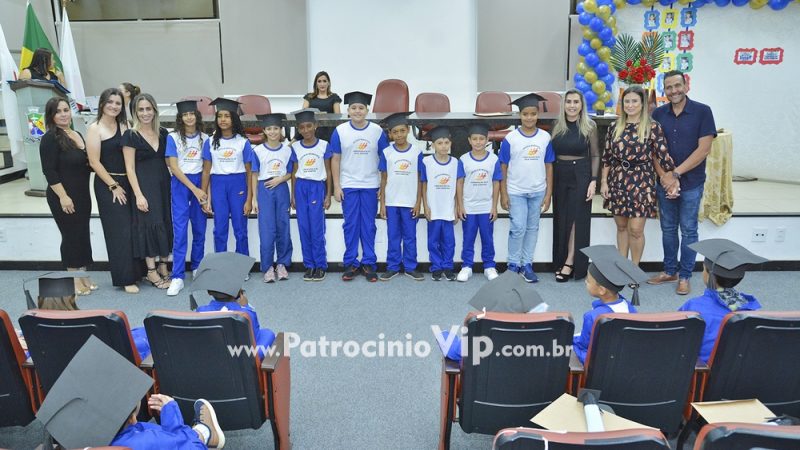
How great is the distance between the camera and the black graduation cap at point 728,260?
111 inches

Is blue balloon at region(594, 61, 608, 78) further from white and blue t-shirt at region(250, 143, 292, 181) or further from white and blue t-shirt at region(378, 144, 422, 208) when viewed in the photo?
white and blue t-shirt at region(250, 143, 292, 181)

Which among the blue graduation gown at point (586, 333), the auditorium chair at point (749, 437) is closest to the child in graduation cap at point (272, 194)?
the blue graduation gown at point (586, 333)

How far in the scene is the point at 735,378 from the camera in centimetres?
249

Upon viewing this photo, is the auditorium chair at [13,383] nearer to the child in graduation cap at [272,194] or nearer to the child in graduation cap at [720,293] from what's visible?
the child in graduation cap at [272,194]

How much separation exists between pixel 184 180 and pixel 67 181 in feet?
2.72

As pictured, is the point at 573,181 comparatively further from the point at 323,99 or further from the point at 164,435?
the point at 164,435

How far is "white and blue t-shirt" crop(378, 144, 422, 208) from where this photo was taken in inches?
196

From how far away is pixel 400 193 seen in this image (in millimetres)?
5004

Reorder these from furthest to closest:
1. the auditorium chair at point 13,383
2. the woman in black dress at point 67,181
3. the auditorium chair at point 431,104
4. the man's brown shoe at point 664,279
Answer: the auditorium chair at point 431,104 < the man's brown shoe at point 664,279 < the woman in black dress at point 67,181 < the auditorium chair at point 13,383

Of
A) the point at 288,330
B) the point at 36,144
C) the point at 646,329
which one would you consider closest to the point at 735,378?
the point at 646,329

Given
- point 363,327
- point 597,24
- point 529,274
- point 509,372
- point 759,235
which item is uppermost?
point 597,24

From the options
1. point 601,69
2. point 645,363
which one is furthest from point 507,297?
point 601,69

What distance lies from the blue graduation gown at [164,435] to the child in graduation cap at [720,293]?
6.69 ft

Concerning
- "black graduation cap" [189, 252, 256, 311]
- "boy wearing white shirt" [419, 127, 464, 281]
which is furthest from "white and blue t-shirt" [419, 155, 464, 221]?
"black graduation cap" [189, 252, 256, 311]
